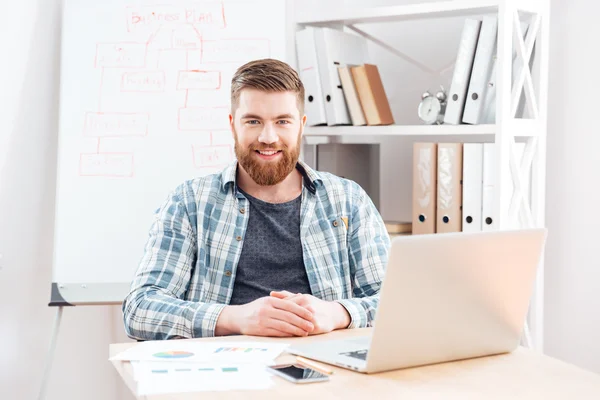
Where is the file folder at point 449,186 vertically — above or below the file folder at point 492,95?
below

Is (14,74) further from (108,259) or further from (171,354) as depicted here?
(171,354)

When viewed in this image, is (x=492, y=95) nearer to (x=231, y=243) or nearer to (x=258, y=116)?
(x=258, y=116)

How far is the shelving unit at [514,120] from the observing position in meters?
2.45

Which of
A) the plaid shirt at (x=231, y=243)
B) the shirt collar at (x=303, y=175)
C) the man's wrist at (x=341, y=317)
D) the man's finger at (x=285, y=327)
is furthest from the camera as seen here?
the shirt collar at (x=303, y=175)

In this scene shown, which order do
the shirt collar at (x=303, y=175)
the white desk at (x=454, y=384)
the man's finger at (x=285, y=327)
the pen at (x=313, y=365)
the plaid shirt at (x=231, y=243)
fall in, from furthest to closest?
the shirt collar at (x=303, y=175), the plaid shirt at (x=231, y=243), the man's finger at (x=285, y=327), the pen at (x=313, y=365), the white desk at (x=454, y=384)

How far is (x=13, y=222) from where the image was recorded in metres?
2.63

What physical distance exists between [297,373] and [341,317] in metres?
0.39

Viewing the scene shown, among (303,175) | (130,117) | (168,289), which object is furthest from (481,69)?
(168,289)

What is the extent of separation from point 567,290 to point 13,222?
1.89m

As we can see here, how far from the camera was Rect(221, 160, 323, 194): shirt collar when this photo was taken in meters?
1.99

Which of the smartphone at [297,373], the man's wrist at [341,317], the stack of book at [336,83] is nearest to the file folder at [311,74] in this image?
the stack of book at [336,83]

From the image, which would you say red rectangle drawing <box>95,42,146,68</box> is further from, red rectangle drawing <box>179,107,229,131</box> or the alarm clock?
the alarm clock

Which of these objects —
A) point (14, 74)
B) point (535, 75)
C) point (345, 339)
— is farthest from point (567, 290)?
Answer: point (14, 74)

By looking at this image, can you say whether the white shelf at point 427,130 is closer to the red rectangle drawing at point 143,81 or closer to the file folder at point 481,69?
the file folder at point 481,69
